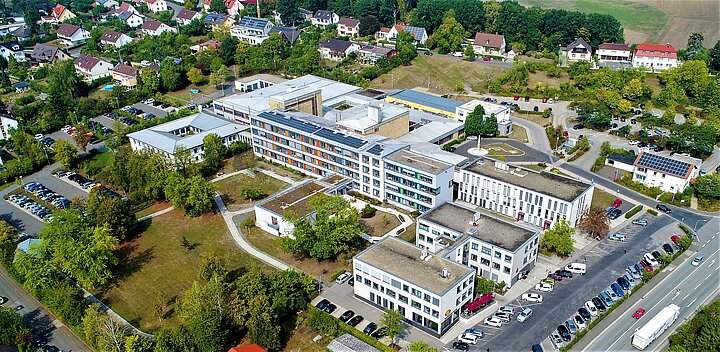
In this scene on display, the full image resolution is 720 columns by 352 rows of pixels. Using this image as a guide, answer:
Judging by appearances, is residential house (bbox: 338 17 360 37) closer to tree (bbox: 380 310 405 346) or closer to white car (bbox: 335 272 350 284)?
white car (bbox: 335 272 350 284)

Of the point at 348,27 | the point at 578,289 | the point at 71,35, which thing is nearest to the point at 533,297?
the point at 578,289

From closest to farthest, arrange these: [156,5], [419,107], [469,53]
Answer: [419,107], [469,53], [156,5]

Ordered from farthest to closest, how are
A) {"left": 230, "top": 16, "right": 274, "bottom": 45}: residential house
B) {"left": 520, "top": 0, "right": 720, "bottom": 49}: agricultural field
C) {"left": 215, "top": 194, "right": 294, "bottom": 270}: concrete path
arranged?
{"left": 520, "top": 0, "right": 720, "bottom": 49}: agricultural field
{"left": 230, "top": 16, "right": 274, "bottom": 45}: residential house
{"left": 215, "top": 194, "right": 294, "bottom": 270}: concrete path

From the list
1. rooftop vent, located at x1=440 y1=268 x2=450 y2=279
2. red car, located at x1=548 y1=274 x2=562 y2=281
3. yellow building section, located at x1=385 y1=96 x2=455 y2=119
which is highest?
yellow building section, located at x1=385 y1=96 x2=455 y2=119

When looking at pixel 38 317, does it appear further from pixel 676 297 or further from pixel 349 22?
pixel 349 22

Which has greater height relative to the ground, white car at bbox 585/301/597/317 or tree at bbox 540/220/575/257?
tree at bbox 540/220/575/257

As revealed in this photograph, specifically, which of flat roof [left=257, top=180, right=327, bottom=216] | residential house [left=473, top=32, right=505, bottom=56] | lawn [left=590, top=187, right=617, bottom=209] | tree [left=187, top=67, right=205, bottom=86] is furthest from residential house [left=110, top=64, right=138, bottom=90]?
lawn [left=590, top=187, right=617, bottom=209]

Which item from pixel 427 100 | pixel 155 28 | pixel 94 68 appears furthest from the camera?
pixel 155 28

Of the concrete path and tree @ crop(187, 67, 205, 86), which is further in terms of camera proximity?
tree @ crop(187, 67, 205, 86)
